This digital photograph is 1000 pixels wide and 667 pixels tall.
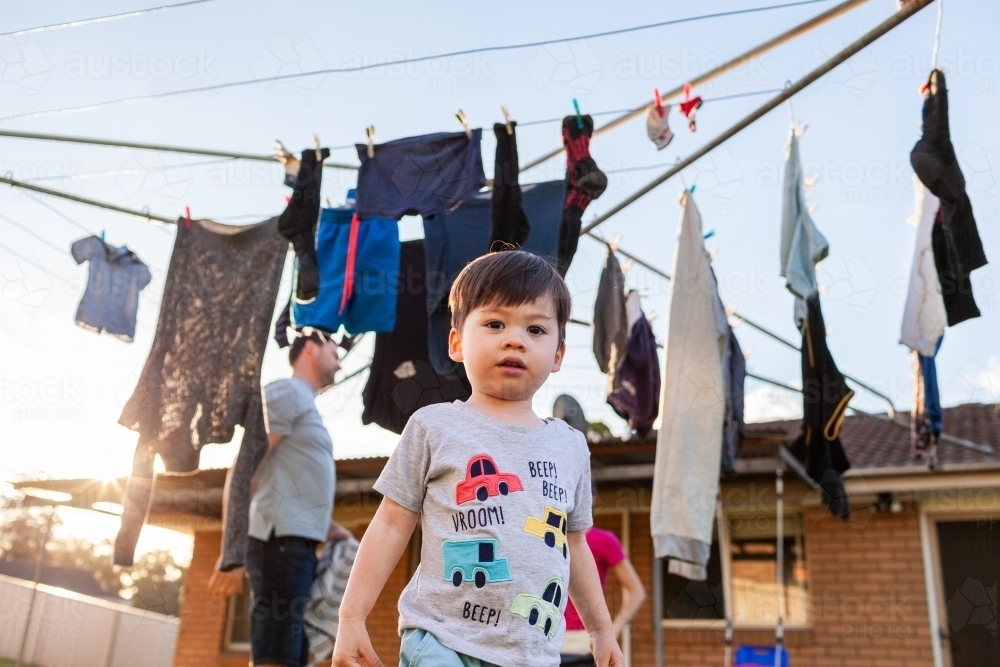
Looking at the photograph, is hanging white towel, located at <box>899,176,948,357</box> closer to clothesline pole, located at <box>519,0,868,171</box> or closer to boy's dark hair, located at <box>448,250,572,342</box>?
clothesline pole, located at <box>519,0,868,171</box>

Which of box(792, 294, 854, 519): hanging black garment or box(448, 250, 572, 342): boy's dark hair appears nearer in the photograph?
box(448, 250, 572, 342): boy's dark hair

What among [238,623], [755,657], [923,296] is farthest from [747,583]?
[238,623]

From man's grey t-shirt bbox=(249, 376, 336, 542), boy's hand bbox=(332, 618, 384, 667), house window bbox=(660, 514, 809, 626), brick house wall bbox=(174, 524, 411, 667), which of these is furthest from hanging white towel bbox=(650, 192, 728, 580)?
brick house wall bbox=(174, 524, 411, 667)

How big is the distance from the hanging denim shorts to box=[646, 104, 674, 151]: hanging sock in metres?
2.55

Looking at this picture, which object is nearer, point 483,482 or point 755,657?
point 483,482

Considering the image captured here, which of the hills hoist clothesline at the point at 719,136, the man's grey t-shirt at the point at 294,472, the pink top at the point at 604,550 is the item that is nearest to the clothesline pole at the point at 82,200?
the hills hoist clothesline at the point at 719,136

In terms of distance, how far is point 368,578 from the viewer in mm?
1669

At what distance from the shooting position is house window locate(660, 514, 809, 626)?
827 cm

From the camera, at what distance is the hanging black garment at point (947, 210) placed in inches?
153

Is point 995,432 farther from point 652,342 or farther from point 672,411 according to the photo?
point 672,411

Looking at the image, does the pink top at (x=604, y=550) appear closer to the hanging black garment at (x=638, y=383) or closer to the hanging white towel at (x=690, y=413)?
the hanging white towel at (x=690, y=413)

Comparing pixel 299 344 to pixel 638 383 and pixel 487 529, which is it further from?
pixel 487 529

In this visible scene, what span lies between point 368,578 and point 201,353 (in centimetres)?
352

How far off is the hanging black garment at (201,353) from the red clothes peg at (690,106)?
→ 2.33 metres
